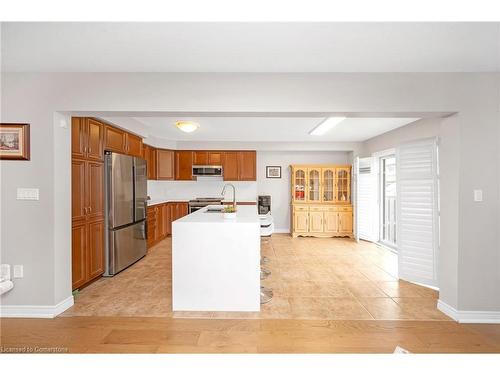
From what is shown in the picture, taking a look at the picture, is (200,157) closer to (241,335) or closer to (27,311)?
(27,311)

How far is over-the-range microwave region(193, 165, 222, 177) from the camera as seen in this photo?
256 inches

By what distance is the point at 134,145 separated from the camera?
15.0 ft

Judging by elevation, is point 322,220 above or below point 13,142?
below

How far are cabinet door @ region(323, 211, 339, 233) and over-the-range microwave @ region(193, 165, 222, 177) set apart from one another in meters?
2.83

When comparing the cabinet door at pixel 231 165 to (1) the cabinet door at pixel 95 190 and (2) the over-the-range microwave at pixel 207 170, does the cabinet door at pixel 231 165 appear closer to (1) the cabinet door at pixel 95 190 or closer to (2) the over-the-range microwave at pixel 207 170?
(2) the over-the-range microwave at pixel 207 170

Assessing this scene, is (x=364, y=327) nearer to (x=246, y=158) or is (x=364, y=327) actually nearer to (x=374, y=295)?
(x=374, y=295)

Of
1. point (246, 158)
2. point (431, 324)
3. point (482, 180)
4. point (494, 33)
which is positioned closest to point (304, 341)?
point (431, 324)

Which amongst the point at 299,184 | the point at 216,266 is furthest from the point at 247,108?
the point at 299,184

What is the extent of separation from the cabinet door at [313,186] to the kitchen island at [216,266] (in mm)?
4250

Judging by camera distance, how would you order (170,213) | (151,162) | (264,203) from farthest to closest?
(264,203) < (170,213) < (151,162)

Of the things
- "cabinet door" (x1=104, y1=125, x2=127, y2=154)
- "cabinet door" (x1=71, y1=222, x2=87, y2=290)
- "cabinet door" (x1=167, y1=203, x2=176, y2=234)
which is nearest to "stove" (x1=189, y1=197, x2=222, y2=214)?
"cabinet door" (x1=167, y1=203, x2=176, y2=234)

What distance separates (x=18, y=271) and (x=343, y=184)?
20.4 feet

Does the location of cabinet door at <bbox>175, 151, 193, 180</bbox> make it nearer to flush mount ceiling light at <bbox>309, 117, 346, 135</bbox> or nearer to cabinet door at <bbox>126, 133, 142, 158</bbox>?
cabinet door at <bbox>126, 133, 142, 158</bbox>

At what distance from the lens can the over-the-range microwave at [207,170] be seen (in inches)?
256
